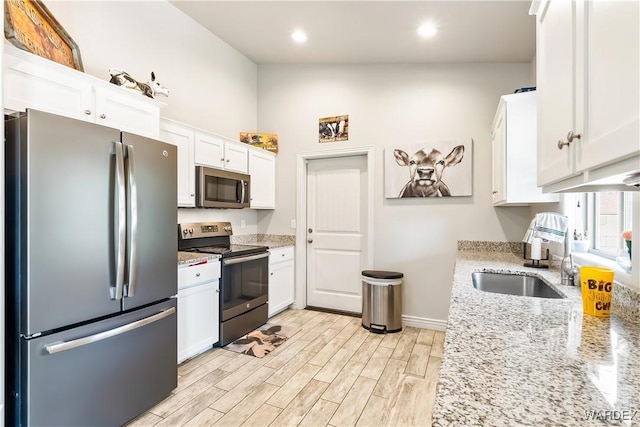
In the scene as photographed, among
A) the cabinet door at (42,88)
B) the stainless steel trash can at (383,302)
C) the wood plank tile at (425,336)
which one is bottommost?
the wood plank tile at (425,336)

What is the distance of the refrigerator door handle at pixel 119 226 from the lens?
1685 millimetres

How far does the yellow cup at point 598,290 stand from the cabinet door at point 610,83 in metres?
0.54

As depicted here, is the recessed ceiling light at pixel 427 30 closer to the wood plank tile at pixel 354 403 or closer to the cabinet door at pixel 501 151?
the cabinet door at pixel 501 151

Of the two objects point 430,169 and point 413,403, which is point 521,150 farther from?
point 413,403

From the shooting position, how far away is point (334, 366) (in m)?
2.54

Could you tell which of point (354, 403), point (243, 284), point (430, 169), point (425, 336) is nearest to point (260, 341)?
point (243, 284)

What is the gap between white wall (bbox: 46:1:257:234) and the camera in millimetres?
2367

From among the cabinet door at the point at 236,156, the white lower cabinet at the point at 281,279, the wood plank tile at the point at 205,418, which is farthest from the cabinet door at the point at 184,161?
the wood plank tile at the point at 205,418

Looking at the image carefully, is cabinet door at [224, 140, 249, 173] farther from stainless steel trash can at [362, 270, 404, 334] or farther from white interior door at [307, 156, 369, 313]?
stainless steel trash can at [362, 270, 404, 334]

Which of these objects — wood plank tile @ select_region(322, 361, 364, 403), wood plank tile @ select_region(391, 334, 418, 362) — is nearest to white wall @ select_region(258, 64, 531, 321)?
wood plank tile @ select_region(391, 334, 418, 362)

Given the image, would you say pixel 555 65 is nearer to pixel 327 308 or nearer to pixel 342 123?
pixel 342 123

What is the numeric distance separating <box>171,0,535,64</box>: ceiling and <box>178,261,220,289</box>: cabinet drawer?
7.63ft

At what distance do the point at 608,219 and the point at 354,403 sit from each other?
1938 mm

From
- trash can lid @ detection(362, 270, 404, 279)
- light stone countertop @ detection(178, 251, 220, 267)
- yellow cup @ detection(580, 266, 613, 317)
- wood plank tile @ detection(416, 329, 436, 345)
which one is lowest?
wood plank tile @ detection(416, 329, 436, 345)
